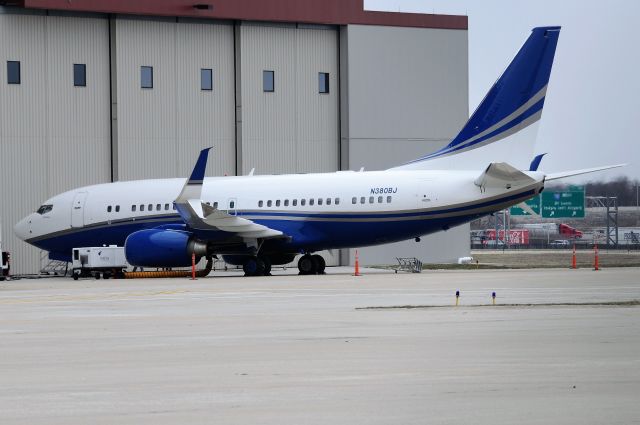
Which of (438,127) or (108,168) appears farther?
(438,127)

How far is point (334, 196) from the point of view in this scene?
40156 mm

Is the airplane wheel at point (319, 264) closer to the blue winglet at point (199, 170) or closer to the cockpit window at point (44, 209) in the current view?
the blue winglet at point (199, 170)

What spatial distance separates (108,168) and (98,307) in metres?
28.0

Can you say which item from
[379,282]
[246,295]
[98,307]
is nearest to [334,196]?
[379,282]

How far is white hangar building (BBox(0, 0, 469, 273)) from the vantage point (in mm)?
49156

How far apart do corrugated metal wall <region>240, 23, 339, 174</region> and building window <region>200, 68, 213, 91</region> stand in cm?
141

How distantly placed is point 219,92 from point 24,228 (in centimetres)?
1128

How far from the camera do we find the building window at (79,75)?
4984cm

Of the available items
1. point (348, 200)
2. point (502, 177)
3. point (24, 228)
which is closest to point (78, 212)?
point (24, 228)

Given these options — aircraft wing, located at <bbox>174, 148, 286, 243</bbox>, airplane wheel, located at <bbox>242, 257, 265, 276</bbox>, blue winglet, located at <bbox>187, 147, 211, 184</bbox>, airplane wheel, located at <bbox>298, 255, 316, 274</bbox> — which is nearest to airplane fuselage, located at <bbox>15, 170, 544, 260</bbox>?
aircraft wing, located at <bbox>174, 148, 286, 243</bbox>

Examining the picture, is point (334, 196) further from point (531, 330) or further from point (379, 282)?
point (531, 330)

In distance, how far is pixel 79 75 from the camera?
50.0 meters

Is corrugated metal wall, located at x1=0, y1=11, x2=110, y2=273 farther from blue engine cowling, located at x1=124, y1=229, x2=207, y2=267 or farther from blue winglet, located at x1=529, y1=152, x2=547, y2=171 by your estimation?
blue winglet, located at x1=529, y1=152, x2=547, y2=171

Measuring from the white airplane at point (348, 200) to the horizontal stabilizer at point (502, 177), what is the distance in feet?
0.10
